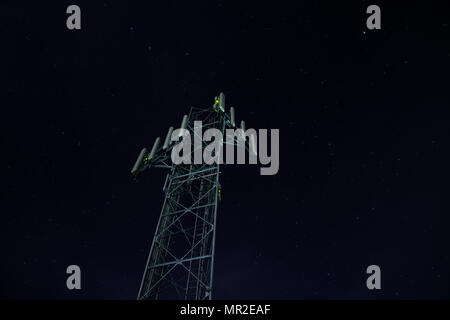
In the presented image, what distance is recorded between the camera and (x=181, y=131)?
13.2m

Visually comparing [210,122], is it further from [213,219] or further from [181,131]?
[213,219]

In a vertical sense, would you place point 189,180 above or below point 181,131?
below

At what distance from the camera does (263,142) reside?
1415 cm
